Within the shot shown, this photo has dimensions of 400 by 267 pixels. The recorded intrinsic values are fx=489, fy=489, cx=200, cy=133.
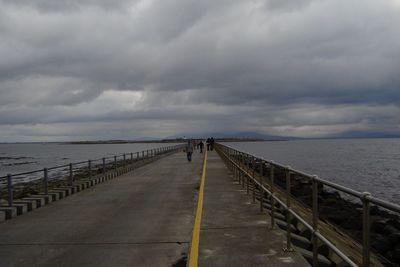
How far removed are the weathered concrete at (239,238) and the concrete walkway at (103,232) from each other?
18.6 inches

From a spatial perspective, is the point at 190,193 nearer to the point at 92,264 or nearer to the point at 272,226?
the point at 272,226

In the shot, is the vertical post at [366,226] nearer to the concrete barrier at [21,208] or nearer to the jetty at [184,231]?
the jetty at [184,231]

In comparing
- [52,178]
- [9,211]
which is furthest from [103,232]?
[52,178]

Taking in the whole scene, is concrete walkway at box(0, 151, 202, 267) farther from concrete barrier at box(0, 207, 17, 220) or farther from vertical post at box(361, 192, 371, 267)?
vertical post at box(361, 192, 371, 267)

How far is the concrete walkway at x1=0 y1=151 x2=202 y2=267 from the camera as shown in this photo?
25.6 ft

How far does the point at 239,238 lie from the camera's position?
857 cm

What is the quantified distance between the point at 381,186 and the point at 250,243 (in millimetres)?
32331

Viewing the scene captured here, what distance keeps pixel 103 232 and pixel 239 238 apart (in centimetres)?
300

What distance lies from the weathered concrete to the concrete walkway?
47 cm

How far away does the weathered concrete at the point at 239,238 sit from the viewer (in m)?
7.11

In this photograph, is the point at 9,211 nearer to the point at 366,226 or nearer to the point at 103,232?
the point at 103,232

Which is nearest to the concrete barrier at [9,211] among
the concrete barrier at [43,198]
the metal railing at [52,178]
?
the concrete barrier at [43,198]

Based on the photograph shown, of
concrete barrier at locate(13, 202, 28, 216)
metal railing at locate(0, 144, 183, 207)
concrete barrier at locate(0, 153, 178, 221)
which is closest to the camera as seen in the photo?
concrete barrier at locate(0, 153, 178, 221)

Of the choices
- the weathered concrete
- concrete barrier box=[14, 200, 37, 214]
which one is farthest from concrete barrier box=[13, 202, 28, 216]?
the weathered concrete
